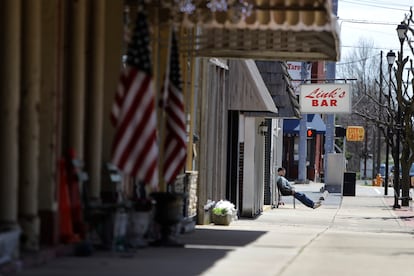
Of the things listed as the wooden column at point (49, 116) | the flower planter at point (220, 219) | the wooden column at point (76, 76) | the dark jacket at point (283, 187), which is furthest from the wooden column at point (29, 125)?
the dark jacket at point (283, 187)

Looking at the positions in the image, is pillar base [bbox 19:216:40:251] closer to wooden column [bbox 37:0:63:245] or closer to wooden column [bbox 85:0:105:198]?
wooden column [bbox 37:0:63:245]

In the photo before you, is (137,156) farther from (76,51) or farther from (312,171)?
(312,171)

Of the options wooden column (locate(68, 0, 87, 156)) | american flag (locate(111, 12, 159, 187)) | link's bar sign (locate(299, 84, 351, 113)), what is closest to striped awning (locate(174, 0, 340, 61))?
wooden column (locate(68, 0, 87, 156))

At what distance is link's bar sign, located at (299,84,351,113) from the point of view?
139 feet

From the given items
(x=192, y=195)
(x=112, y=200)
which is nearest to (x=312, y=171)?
(x=192, y=195)

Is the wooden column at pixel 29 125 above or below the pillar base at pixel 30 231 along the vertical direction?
above

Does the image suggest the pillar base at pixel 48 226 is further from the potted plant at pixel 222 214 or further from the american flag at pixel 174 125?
→ the potted plant at pixel 222 214

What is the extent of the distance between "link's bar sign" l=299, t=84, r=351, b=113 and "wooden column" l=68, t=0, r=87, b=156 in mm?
30687

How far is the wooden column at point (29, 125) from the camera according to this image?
10875 millimetres

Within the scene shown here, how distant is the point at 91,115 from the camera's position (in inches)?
515

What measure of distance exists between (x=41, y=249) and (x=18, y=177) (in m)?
0.93

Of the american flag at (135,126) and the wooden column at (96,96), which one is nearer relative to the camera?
the american flag at (135,126)

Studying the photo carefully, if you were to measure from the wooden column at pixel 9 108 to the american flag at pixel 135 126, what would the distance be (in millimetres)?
1490

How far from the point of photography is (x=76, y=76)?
12.3 meters
